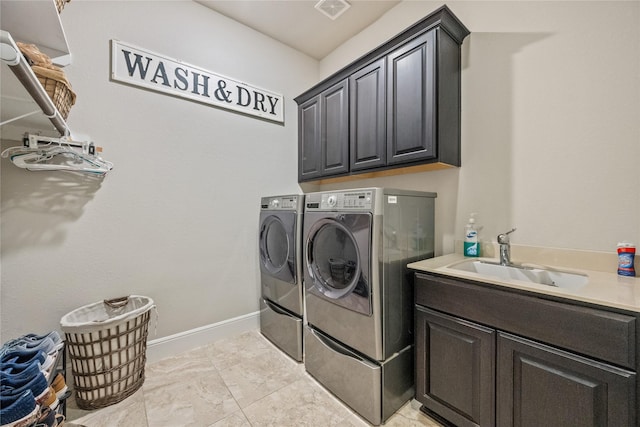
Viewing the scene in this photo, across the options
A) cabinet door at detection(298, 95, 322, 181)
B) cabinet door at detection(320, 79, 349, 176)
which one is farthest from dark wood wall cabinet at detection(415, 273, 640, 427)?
cabinet door at detection(298, 95, 322, 181)

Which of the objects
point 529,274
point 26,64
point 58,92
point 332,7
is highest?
point 332,7

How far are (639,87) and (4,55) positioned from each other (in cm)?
245

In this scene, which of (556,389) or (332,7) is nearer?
(556,389)

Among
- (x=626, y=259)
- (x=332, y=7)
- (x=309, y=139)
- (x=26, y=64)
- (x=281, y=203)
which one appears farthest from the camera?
(x=309, y=139)

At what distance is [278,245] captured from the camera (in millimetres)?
2156

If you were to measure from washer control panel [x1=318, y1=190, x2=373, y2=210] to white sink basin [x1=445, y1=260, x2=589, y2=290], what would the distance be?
2.02 feet

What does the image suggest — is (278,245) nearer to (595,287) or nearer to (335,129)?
(335,129)

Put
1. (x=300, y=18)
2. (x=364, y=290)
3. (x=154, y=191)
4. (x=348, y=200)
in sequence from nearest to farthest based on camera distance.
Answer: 1. (x=364, y=290)
2. (x=348, y=200)
3. (x=154, y=191)
4. (x=300, y=18)

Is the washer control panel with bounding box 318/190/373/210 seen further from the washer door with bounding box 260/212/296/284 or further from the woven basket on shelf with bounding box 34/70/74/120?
the woven basket on shelf with bounding box 34/70/74/120

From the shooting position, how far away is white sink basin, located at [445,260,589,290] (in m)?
1.28

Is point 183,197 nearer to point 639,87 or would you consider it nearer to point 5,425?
point 5,425

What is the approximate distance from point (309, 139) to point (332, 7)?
1.13 meters

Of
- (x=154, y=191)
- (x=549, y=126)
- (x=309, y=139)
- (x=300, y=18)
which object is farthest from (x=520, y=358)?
(x=300, y=18)

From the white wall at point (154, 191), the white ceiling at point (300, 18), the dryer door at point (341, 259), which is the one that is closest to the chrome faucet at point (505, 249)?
the dryer door at point (341, 259)
